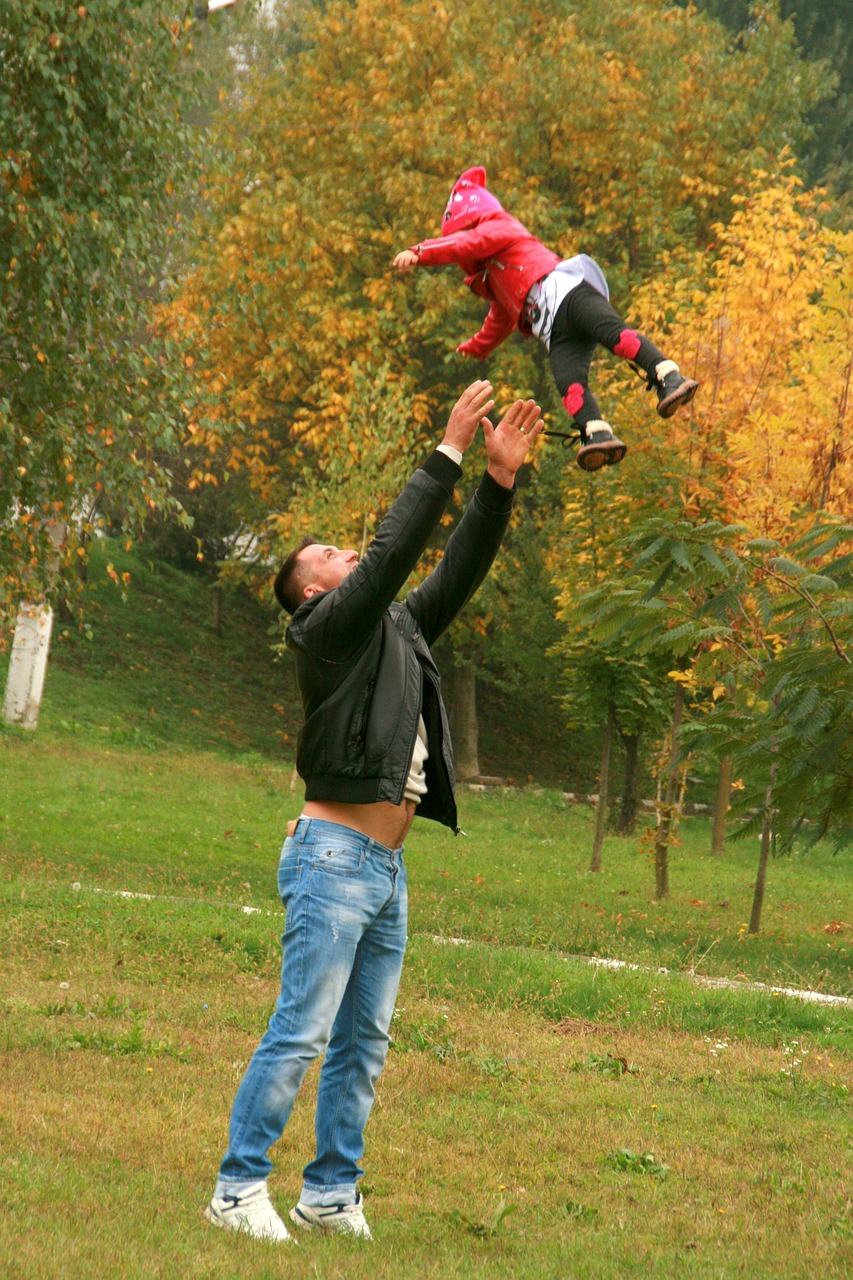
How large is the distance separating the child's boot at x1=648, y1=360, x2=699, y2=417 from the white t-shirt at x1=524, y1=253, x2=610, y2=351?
1.51 ft

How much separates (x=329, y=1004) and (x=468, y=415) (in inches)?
73.1

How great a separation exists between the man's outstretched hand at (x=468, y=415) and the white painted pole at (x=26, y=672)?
17.3m

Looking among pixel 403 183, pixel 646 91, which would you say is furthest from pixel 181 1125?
pixel 646 91

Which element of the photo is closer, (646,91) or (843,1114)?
(843,1114)

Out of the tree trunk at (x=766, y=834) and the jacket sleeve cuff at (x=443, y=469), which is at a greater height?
the jacket sleeve cuff at (x=443, y=469)

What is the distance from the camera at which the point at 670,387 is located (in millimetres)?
4711

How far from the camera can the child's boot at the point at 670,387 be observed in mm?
4641

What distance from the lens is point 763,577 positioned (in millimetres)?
9055

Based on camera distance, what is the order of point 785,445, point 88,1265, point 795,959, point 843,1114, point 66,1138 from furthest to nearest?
point 785,445 → point 795,959 → point 843,1114 → point 66,1138 → point 88,1265

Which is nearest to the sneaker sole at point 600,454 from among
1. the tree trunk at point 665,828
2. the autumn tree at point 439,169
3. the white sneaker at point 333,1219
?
the white sneaker at point 333,1219

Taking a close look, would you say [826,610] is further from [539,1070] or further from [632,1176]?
[632,1176]

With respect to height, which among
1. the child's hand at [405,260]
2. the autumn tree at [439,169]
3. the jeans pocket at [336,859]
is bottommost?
→ the jeans pocket at [336,859]

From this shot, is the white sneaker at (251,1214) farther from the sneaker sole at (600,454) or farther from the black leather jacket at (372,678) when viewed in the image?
the sneaker sole at (600,454)

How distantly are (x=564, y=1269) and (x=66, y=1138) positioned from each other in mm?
1929
